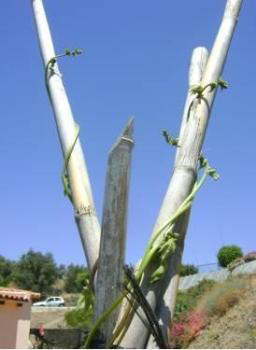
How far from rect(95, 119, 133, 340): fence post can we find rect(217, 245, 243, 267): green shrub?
93.7 feet

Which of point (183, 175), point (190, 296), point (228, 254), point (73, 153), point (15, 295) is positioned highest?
point (228, 254)

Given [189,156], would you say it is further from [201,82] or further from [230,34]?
[230,34]

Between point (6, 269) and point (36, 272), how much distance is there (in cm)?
278

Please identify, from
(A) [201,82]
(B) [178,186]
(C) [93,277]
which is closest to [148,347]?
(C) [93,277]

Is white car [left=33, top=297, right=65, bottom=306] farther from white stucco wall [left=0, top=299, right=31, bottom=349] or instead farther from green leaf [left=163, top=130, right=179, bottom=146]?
green leaf [left=163, top=130, right=179, bottom=146]

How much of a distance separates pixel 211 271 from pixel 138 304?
2599 centimetres

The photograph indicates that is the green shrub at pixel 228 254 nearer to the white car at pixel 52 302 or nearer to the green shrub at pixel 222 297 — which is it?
the green shrub at pixel 222 297

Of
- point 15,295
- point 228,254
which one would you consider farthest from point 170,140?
point 228,254

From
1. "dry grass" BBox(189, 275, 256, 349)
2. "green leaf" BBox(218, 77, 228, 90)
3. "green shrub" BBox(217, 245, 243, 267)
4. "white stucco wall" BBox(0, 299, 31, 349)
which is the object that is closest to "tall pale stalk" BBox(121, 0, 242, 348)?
"green leaf" BBox(218, 77, 228, 90)

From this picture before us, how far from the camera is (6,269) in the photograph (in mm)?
55781

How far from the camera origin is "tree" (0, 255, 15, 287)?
54319mm

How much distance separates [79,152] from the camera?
82.2 inches

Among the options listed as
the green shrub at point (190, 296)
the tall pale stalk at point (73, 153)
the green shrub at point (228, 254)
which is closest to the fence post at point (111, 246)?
the tall pale stalk at point (73, 153)

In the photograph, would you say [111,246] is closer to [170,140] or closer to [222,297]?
[170,140]
